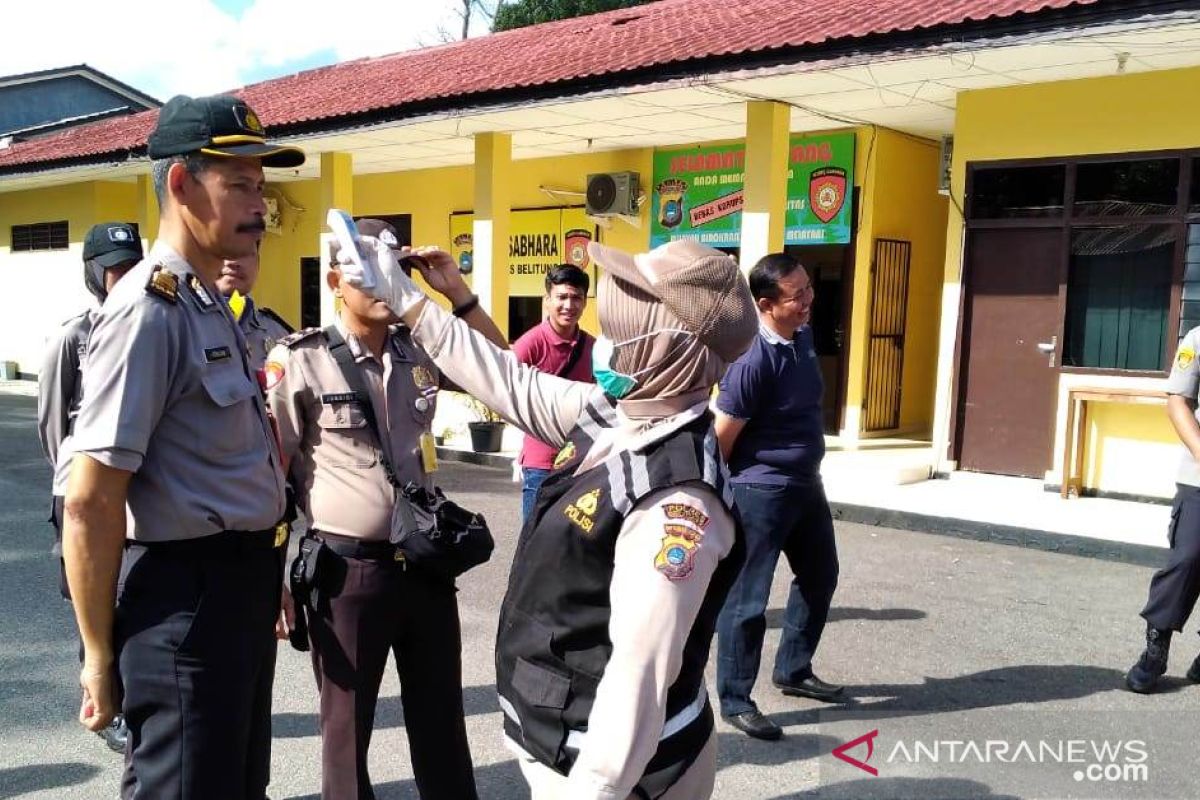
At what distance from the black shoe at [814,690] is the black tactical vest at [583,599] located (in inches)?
99.2

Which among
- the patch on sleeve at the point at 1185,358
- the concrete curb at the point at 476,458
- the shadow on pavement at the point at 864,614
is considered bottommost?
the concrete curb at the point at 476,458

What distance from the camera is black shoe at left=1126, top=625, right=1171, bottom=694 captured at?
14.4 ft

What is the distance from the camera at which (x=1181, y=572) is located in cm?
435

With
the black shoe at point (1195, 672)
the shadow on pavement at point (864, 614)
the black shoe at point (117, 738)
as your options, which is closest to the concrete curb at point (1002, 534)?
the shadow on pavement at point (864, 614)

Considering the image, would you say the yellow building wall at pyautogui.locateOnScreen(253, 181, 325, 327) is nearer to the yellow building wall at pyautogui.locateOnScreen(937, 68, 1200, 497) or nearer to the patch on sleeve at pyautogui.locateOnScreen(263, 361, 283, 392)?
the yellow building wall at pyautogui.locateOnScreen(937, 68, 1200, 497)

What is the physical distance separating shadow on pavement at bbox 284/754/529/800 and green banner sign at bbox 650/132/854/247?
27.6 ft

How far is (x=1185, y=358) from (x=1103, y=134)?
4.63m

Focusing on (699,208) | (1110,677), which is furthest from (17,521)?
(699,208)

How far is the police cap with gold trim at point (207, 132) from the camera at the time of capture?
2043mm

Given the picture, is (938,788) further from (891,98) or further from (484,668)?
(891,98)

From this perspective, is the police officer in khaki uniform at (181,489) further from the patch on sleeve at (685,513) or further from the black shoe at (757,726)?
the black shoe at (757,726)

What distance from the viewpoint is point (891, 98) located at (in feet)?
30.3

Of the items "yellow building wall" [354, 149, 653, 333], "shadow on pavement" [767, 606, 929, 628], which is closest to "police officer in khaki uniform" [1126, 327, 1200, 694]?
"shadow on pavement" [767, 606, 929, 628]

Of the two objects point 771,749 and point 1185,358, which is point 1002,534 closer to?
point 1185,358
